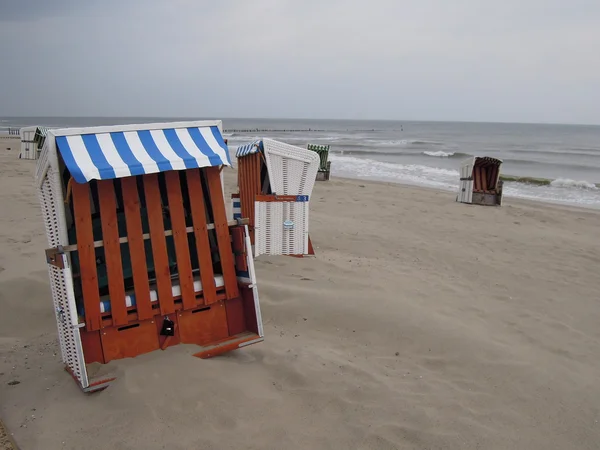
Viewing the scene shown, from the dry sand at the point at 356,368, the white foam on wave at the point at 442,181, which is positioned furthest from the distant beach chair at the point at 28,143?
the dry sand at the point at 356,368

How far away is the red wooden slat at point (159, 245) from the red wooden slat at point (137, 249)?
90mm

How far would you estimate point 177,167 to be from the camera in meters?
3.88

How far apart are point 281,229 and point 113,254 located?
150 inches

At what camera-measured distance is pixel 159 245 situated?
414 cm

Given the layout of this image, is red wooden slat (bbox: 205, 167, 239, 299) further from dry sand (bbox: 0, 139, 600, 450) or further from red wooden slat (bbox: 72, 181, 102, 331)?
red wooden slat (bbox: 72, 181, 102, 331)

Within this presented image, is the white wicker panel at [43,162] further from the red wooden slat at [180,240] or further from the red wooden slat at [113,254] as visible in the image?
the red wooden slat at [180,240]

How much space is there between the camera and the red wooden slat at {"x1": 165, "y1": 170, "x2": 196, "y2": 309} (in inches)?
163

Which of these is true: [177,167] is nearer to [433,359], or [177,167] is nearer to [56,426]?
[56,426]

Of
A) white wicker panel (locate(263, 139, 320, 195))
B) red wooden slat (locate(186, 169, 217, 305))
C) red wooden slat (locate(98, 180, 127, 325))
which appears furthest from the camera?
white wicker panel (locate(263, 139, 320, 195))

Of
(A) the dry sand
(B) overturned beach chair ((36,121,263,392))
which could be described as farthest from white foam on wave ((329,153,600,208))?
(B) overturned beach chair ((36,121,263,392))

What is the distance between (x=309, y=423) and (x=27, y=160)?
21827mm

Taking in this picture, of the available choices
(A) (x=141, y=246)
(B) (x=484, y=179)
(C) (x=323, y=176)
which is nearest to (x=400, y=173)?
(C) (x=323, y=176)

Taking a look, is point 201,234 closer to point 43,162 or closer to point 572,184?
point 43,162

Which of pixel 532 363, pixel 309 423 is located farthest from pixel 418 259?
pixel 309 423
